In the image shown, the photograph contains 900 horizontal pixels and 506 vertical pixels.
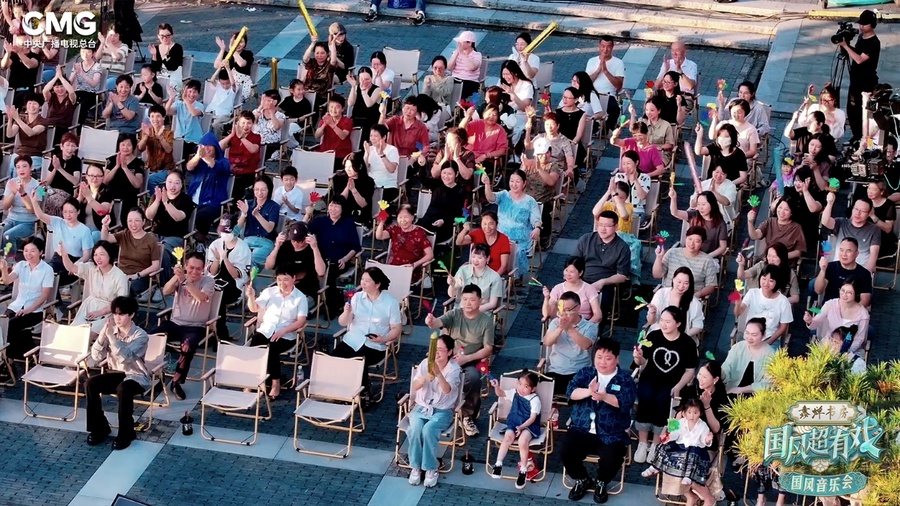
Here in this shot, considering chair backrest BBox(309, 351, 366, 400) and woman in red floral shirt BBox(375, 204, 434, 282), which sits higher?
woman in red floral shirt BBox(375, 204, 434, 282)

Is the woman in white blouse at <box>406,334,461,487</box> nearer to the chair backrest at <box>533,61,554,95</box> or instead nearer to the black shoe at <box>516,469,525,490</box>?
the black shoe at <box>516,469,525,490</box>

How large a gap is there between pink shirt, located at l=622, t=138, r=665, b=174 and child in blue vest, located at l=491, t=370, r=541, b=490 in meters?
4.91

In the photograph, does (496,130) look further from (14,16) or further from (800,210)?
(14,16)

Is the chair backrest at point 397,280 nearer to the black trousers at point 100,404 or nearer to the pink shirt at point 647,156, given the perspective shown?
the black trousers at point 100,404

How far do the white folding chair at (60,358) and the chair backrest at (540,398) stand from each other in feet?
12.2

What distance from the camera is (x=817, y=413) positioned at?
10.5 meters

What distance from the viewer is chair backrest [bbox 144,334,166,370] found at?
15.1 meters

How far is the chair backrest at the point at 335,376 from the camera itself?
48.6ft

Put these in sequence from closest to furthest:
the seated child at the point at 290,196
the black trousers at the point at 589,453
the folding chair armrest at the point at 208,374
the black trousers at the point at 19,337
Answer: the black trousers at the point at 589,453
the folding chair armrest at the point at 208,374
the black trousers at the point at 19,337
the seated child at the point at 290,196

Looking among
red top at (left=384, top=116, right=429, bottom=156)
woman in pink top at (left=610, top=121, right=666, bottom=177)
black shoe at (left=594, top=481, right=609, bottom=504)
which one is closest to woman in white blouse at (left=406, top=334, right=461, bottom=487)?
black shoe at (left=594, top=481, right=609, bottom=504)

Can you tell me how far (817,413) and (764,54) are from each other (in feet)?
47.4

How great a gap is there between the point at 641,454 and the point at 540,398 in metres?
0.98

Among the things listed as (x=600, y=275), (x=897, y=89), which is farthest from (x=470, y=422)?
(x=897, y=89)

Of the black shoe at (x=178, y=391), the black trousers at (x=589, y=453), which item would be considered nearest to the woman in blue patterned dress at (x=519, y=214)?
the black trousers at (x=589, y=453)
